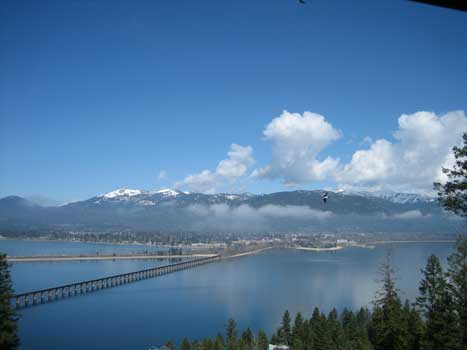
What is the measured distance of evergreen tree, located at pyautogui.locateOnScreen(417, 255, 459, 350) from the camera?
5742 millimetres

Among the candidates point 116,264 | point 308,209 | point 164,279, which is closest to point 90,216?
point 308,209

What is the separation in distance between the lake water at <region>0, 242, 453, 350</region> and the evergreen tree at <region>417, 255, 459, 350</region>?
26.7ft

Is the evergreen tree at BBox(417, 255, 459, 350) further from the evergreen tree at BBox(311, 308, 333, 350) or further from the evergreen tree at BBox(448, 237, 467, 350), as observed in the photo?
the evergreen tree at BBox(311, 308, 333, 350)

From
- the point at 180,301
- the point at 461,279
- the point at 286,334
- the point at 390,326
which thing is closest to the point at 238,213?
the point at 180,301

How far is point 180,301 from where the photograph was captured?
66.8 feet

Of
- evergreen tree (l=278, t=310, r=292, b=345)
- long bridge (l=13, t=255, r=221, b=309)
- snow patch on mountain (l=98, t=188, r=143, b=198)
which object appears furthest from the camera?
snow patch on mountain (l=98, t=188, r=143, b=198)

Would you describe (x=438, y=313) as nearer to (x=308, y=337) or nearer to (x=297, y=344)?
(x=297, y=344)

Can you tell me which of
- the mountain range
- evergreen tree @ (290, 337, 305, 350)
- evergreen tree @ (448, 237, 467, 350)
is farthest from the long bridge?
the mountain range

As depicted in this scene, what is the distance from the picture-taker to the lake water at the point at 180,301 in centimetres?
1467

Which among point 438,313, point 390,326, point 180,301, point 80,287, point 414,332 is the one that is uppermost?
point 438,313

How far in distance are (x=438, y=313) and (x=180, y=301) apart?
1577 centimetres

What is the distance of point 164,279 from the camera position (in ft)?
93.3

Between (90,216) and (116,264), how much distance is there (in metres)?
94.2

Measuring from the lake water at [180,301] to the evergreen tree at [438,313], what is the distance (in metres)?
8.13
